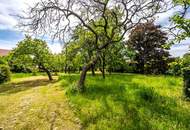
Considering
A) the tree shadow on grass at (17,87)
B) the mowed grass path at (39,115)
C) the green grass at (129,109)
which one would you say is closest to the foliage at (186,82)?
the green grass at (129,109)

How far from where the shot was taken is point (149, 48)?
55188 millimetres

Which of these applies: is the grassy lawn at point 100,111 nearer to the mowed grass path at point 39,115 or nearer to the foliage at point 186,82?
the mowed grass path at point 39,115

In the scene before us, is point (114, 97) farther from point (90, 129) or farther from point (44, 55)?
point (44, 55)

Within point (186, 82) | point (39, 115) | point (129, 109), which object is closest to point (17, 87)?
point (39, 115)

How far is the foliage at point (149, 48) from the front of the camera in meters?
53.5

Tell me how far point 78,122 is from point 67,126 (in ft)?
1.73

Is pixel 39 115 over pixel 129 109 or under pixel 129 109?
under

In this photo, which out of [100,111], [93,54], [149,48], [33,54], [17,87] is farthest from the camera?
[149,48]

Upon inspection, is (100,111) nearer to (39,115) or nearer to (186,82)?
(39,115)

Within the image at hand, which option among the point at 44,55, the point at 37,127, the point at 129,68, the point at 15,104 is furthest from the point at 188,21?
the point at 129,68

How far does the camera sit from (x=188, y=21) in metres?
8.43

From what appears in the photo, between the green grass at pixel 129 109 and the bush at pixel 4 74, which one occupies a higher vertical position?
the bush at pixel 4 74

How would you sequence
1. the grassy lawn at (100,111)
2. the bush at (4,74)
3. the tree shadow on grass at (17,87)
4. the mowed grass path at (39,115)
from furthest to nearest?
the bush at (4,74) < the tree shadow on grass at (17,87) < the mowed grass path at (39,115) < the grassy lawn at (100,111)

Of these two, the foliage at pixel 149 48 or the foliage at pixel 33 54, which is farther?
the foliage at pixel 149 48
